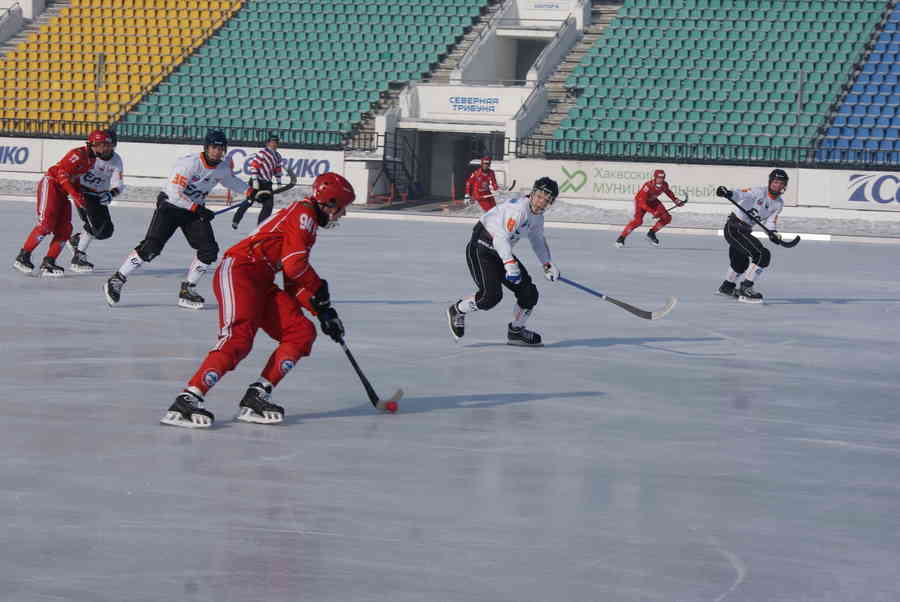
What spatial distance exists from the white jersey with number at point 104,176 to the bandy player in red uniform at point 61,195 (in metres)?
0.05

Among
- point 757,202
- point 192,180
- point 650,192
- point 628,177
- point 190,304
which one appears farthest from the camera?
point 628,177

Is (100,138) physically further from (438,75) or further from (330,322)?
(438,75)

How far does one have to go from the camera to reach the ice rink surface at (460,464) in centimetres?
497

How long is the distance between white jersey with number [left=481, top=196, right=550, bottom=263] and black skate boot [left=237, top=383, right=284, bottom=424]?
135 inches

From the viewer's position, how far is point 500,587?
4820 millimetres

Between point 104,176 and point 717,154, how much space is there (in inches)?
771

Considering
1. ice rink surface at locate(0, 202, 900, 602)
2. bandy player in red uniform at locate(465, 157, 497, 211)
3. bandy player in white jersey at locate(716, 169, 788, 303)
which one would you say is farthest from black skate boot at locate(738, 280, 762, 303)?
bandy player in red uniform at locate(465, 157, 497, 211)

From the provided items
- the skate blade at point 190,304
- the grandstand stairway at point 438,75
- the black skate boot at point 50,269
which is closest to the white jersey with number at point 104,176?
the black skate boot at point 50,269

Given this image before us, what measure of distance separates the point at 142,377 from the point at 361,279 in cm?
748

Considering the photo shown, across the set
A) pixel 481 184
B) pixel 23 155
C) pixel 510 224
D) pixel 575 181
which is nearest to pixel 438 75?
pixel 575 181

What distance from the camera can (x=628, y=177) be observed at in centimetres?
3206

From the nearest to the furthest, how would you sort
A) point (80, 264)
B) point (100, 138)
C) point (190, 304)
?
point (190, 304) → point (100, 138) → point (80, 264)

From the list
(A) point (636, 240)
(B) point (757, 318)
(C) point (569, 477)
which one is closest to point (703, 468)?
(C) point (569, 477)

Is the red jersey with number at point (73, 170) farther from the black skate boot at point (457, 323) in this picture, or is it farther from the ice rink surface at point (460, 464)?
the black skate boot at point (457, 323)
